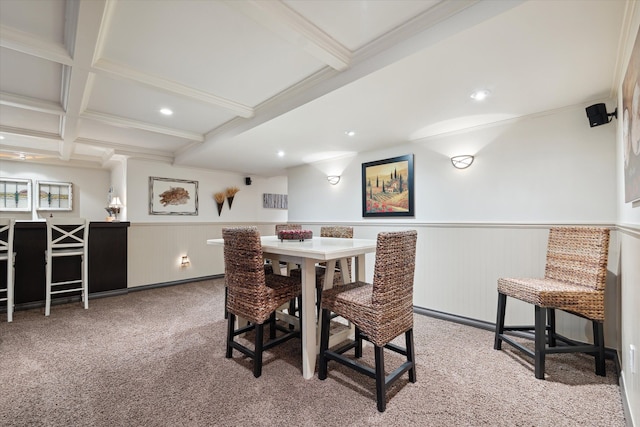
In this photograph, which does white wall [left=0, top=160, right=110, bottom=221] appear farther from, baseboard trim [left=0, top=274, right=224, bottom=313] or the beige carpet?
the beige carpet

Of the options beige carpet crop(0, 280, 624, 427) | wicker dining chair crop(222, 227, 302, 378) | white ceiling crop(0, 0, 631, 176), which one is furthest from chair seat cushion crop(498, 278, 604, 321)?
wicker dining chair crop(222, 227, 302, 378)

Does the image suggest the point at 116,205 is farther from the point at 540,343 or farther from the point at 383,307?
the point at 540,343

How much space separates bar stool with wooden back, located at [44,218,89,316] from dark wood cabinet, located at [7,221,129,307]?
0.34 ft

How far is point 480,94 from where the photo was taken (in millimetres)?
2135

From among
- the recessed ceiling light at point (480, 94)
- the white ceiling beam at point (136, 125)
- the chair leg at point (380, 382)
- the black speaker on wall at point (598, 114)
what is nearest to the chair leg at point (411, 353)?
the chair leg at point (380, 382)

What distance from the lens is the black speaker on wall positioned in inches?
85.3

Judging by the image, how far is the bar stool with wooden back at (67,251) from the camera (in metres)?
3.23

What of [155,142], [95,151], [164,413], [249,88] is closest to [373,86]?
[249,88]

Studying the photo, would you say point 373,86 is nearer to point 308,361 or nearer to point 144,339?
point 308,361

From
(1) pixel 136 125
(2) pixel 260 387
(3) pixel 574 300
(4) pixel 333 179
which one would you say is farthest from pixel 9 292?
(3) pixel 574 300

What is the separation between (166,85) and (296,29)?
1.34m

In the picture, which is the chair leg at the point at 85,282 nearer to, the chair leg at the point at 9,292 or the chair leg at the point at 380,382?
the chair leg at the point at 9,292

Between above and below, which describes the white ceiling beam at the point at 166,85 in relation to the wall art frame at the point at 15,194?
above

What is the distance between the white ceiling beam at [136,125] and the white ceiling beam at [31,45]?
3.96 feet
